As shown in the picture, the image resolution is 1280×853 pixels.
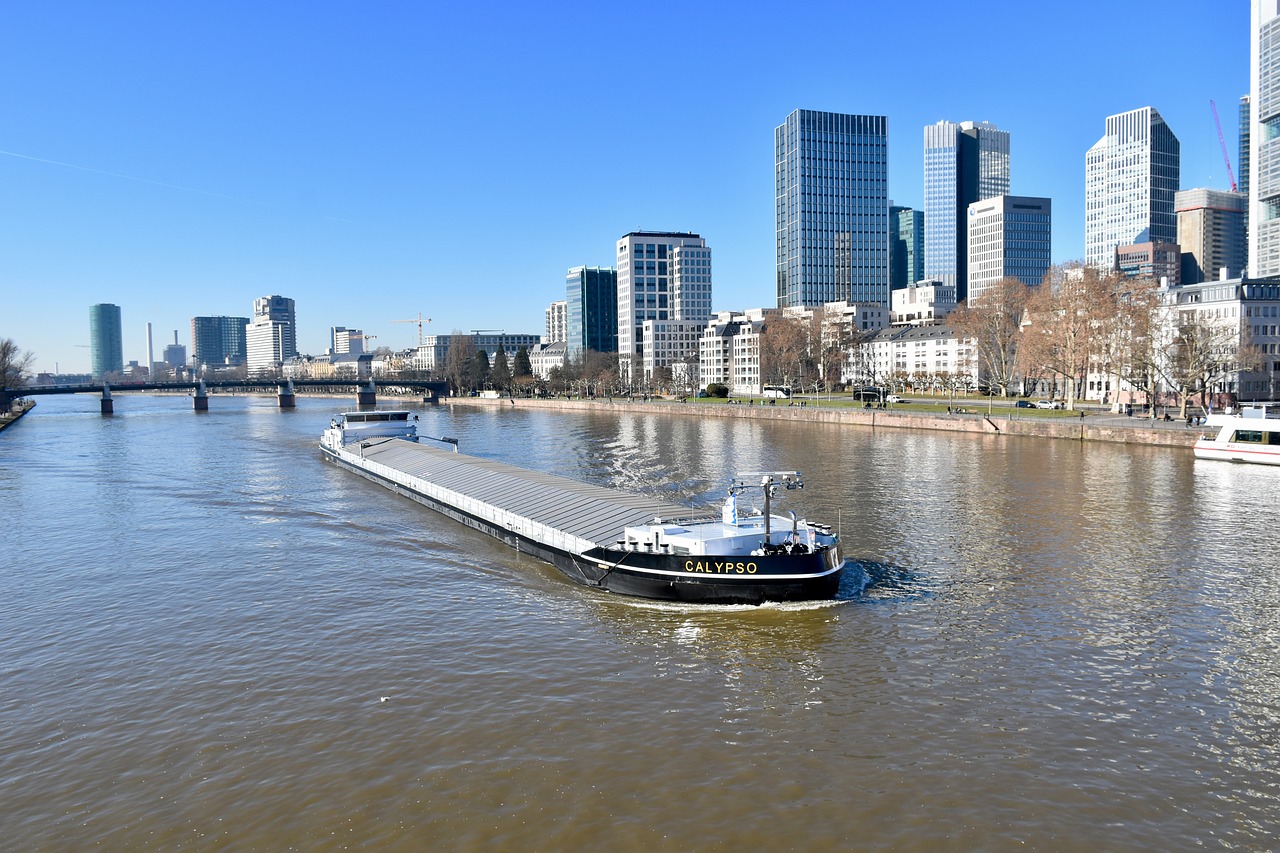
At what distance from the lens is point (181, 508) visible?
47.7m

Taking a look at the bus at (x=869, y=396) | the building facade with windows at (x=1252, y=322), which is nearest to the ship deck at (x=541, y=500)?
the bus at (x=869, y=396)

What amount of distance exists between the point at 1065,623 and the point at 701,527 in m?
10.9

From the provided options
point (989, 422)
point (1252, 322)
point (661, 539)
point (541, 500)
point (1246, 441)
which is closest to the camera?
point (661, 539)

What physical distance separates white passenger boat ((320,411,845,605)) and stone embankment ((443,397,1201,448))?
49.9 m

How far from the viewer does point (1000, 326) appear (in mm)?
122625

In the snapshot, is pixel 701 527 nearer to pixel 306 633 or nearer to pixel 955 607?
pixel 955 607

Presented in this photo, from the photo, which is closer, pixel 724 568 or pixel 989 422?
pixel 724 568

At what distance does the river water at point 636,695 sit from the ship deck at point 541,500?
1.77 m

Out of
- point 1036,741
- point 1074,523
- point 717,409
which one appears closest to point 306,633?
point 1036,741

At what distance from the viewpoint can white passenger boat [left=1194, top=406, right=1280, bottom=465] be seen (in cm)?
5738

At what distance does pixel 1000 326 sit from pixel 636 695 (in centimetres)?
11668

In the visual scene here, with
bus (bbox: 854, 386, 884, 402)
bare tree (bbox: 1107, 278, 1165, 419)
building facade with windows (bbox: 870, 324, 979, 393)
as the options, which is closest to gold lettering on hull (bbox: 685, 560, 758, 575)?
bare tree (bbox: 1107, 278, 1165, 419)

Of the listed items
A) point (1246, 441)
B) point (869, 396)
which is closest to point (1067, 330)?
point (869, 396)

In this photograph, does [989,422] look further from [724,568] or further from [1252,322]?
[724,568]
